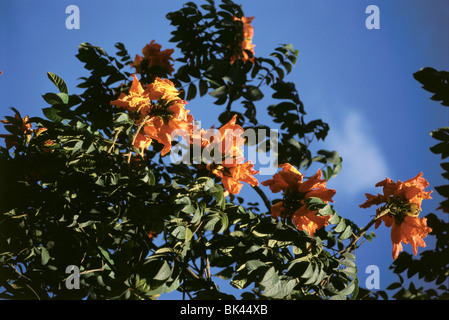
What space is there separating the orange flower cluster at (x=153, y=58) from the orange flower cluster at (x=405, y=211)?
121 centimetres

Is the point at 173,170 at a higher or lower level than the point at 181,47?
lower

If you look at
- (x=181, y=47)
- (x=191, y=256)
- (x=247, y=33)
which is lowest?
(x=191, y=256)

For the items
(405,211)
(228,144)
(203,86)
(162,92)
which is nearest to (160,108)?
(162,92)

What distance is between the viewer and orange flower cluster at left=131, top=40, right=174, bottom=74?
2002 millimetres

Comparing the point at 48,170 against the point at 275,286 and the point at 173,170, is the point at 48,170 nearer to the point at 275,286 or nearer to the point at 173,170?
the point at 173,170

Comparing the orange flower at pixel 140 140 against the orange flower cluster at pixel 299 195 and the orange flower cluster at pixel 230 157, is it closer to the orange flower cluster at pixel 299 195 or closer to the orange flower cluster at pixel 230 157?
the orange flower cluster at pixel 230 157

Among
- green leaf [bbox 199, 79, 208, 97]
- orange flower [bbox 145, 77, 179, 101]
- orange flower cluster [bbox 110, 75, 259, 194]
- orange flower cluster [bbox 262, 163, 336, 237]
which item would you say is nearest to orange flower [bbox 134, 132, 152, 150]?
orange flower cluster [bbox 110, 75, 259, 194]

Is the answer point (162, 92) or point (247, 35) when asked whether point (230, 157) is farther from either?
point (247, 35)

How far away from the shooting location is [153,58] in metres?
2.00

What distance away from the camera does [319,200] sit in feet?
3.47

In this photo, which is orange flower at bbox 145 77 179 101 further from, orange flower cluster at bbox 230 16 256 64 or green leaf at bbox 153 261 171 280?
orange flower cluster at bbox 230 16 256 64

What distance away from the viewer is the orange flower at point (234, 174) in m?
1.19
